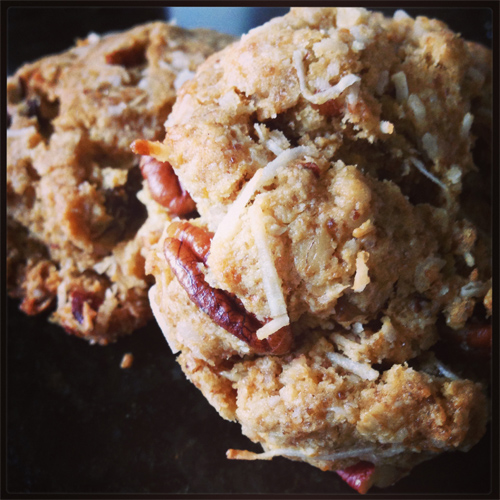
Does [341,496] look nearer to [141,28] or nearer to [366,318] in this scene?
[366,318]

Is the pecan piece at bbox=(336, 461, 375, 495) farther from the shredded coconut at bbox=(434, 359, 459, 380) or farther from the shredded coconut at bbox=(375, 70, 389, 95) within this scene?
the shredded coconut at bbox=(375, 70, 389, 95)

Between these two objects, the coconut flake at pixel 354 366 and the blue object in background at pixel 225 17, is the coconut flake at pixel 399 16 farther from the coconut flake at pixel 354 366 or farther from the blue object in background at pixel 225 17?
the coconut flake at pixel 354 366

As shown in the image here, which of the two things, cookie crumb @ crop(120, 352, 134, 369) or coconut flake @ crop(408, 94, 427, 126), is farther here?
cookie crumb @ crop(120, 352, 134, 369)

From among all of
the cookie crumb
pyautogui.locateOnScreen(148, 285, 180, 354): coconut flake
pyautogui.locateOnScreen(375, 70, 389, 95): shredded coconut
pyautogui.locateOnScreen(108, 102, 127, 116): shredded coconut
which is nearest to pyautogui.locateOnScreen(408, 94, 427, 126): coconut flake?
pyautogui.locateOnScreen(375, 70, 389, 95): shredded coconut

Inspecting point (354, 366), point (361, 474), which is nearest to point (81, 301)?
point (354, 366)

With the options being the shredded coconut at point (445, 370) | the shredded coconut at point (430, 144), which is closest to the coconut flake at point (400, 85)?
the shredded coconut at point (430, 144)

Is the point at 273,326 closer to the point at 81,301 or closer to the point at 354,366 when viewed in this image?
the point at 354,366

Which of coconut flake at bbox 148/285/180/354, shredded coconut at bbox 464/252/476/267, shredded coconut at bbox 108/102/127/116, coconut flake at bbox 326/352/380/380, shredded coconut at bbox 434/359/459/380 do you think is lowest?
coconut flake at bbox 148/285/180/354
